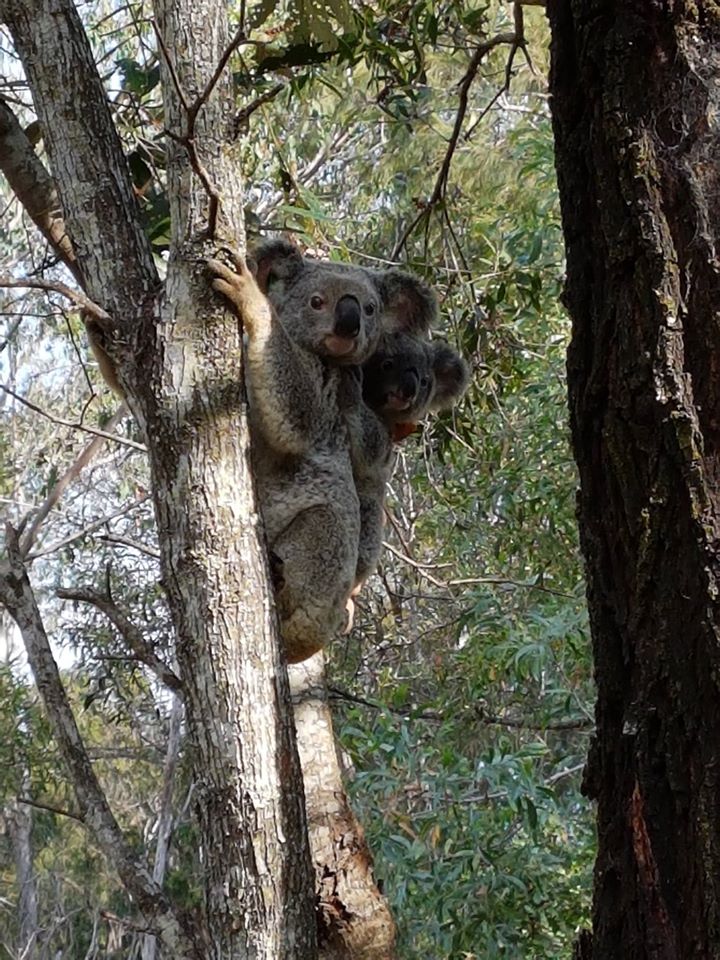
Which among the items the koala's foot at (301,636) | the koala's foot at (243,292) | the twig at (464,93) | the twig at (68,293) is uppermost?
the twig at (464,93)

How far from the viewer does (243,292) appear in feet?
6.52

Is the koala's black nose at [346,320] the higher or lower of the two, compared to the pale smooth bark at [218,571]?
higher

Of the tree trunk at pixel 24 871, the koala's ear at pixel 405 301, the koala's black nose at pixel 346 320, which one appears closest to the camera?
the koala's black nose at pixel 346 320

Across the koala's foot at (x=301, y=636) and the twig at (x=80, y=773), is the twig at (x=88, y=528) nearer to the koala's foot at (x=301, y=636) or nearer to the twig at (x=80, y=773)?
the koala's foot at (x=301, y=636)

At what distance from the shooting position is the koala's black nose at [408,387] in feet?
10.5

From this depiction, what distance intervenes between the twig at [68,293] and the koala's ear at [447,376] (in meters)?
1.71

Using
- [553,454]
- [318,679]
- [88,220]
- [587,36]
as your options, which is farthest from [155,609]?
[587,36]

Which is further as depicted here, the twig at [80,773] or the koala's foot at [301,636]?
the koala's foot at [301,636]

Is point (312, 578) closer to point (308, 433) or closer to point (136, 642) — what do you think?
point (308, 433)

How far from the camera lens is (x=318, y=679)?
9.27 ft

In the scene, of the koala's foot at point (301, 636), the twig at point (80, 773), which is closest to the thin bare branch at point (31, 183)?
the twig at point (80, 773)

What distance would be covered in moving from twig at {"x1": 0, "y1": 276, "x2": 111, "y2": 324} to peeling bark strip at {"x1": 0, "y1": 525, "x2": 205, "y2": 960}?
1.49 feet

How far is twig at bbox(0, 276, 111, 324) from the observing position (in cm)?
169

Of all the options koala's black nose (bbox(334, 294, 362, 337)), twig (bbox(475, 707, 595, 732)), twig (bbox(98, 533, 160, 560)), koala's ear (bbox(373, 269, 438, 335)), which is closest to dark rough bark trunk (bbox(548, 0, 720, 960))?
twig (bbox(98, 533, 160, 560))
